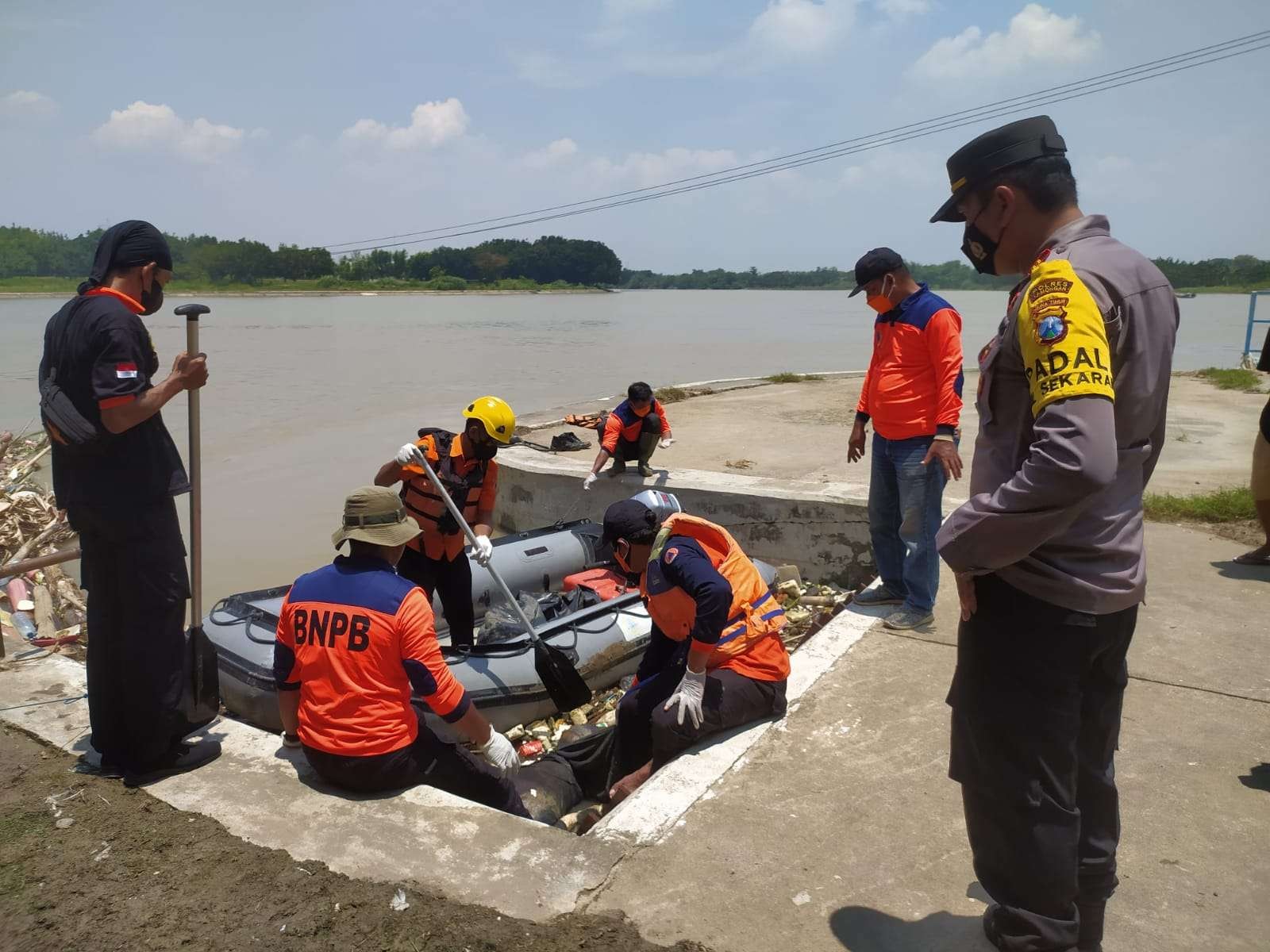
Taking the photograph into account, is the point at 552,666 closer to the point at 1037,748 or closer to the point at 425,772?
the point at 425,772

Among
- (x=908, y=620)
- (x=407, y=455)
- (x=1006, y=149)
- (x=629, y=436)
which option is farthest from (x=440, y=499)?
(x=1006, y=149)

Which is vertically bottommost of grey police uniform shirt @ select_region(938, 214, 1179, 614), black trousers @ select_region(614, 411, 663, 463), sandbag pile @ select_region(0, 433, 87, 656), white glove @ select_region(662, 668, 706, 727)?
sandbag pile @ select_region(0, 433, 87, 656)

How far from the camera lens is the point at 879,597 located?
4.86 m

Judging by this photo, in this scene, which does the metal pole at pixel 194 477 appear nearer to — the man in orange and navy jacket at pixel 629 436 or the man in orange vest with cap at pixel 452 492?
the man in orange vest with cap at pixel 452 492

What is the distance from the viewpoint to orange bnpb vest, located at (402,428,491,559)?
5.14m

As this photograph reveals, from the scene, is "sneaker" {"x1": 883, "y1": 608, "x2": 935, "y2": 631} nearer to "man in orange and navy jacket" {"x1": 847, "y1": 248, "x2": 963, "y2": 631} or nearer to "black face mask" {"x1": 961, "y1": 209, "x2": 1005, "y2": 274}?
"man in orange and navy jacket" {"x1": 847, "y1": 248, "x2": 963, "y2": 631}

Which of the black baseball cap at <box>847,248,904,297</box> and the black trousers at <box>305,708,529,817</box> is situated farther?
the black baseball cap at <box>847,248,904,297</box>

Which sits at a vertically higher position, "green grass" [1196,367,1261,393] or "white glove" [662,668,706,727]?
"green grass" [1196,367,1261,393]

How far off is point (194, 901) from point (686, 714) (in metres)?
1.64

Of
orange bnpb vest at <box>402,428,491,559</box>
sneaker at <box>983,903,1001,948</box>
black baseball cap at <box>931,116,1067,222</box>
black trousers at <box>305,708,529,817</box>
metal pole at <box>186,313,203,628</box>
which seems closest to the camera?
black baseball cap at <box>931,116,1067,222</box>

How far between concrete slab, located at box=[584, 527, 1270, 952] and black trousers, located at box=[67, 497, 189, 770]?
1.70m

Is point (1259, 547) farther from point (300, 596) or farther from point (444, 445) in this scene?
point (300, 596)

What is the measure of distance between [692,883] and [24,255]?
71.9 m

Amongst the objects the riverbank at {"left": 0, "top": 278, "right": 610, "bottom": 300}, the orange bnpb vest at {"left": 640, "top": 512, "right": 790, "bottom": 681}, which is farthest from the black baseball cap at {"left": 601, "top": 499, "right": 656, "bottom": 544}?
the riverbank at {"left": 0, "top": 278, "right": 610, "bottom": 300}
